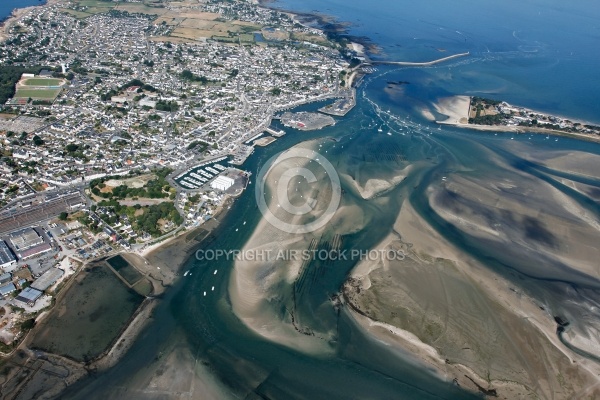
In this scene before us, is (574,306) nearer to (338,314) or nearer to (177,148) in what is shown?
(338,314)

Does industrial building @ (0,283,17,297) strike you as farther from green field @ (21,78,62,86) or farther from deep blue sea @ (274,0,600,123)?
deep blue sea @ (274,0,600,123)

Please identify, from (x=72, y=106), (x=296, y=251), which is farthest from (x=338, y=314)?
(x=72, y=106)

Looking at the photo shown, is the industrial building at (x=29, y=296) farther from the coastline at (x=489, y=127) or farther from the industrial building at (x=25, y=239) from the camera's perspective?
the coastline at (x=489, y=127)

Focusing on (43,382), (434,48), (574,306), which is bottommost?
(43,382)

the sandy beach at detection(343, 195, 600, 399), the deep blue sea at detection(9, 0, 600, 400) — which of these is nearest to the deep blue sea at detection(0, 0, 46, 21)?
the deep blue sea at detection(9, 0, 600, 400)

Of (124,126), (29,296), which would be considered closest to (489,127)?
(124,126)

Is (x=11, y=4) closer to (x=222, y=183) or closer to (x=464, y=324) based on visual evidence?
(x=222, y=183)
